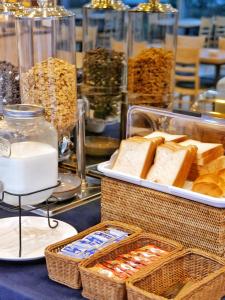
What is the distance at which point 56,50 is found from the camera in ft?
4.38

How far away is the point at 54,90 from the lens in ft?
4.25

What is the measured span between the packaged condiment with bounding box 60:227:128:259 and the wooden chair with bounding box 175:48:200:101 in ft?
12.4

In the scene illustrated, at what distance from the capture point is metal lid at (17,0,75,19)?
1295 millimetres

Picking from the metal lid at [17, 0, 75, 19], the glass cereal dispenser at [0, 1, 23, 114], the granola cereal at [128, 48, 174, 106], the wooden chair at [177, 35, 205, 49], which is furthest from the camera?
the wooden chair at [177, 35, 205, 49]

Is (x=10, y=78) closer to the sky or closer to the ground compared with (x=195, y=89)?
closer to the sky

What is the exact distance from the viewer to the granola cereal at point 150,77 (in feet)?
5.39

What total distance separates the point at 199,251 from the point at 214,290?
9 cm

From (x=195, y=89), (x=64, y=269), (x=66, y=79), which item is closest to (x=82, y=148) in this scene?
(x=66, y=79)

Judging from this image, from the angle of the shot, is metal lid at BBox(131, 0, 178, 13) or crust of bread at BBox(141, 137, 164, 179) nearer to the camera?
Answer: crust of bread at BBox(141, 137, 164, 179)

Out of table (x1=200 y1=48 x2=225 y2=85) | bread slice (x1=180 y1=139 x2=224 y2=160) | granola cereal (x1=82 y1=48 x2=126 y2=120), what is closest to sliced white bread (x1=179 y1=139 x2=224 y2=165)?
bread slice (x1=180 y1=139 x2=224 y2=160)

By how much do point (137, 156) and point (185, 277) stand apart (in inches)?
10.5

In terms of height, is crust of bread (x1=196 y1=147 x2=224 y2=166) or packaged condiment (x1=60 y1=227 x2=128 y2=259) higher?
crust of bread (x1=196 y1=147 x2=224 y2=166)

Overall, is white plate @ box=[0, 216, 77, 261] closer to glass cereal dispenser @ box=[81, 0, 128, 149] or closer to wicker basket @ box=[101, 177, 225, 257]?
wicker basket @ box=[101, 177, 225, 257]

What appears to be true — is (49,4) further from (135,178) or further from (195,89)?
(195,89)
